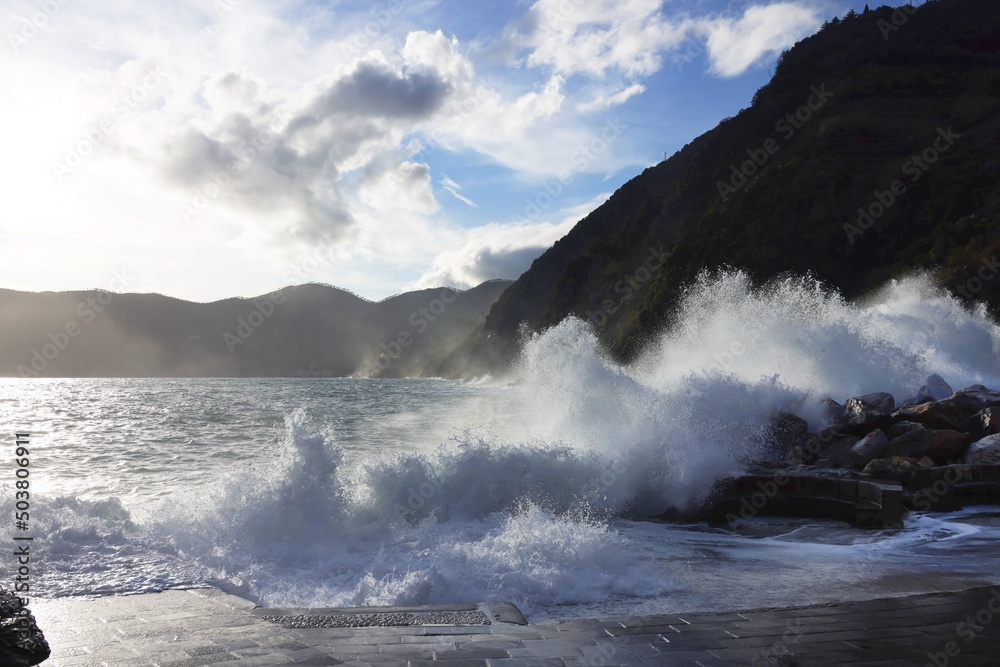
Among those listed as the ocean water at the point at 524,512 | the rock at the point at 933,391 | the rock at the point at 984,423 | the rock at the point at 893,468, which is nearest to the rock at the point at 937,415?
the rock at the point at 984,423

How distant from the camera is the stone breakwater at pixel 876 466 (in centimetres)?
1053

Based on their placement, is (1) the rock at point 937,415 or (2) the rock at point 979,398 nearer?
(1) the rock at point 937,415

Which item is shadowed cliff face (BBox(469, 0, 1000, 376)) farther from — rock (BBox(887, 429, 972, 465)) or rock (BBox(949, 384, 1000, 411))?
rock (BBox(887, 429, 972, 465))

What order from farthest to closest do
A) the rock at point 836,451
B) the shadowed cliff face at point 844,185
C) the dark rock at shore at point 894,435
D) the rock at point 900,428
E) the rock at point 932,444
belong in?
1. the shadowed cliff face at point 844,185
2. the rock at point 900,428
3. the rock at point 836,451
4. the rock at point 932,444
5. the dark rock at shore at point 894,435

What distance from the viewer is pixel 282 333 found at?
508 ft

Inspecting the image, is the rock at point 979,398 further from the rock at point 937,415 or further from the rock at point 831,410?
the rock at point 831,410

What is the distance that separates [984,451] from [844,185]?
4051 centimetres

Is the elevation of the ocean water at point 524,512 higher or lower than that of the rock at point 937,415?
lower

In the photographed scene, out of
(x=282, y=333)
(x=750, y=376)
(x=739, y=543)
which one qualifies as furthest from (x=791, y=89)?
(x=282, y=333)

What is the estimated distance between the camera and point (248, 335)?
14850 centimetres

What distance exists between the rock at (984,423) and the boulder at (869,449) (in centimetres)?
181

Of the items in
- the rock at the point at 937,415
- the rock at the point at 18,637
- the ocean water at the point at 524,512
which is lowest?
the ocean water at the point at 524,512

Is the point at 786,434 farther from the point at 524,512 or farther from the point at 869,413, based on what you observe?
the point at 524,512

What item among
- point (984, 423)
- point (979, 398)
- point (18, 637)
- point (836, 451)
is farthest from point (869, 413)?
point (18, 637)
